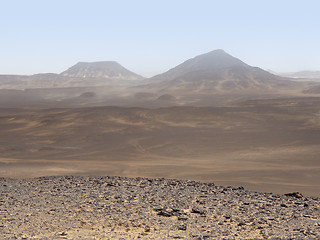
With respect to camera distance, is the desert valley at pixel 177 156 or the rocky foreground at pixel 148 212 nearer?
the rocky foreground at pixel 148 212

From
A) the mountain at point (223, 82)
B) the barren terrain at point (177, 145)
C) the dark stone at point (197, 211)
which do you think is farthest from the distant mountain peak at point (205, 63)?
the dark stone at point (197, 211)

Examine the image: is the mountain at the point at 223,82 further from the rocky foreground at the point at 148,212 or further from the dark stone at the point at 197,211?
the dark stone at the point at 197,211

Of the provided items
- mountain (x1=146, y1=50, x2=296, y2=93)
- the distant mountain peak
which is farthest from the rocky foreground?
the distant mountain peak

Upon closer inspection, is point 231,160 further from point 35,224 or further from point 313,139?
point 35,224

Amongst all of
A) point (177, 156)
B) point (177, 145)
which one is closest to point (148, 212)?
point (177, 156)

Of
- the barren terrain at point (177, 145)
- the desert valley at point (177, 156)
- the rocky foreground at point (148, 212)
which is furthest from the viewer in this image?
the barren terrain at point (177, 145)

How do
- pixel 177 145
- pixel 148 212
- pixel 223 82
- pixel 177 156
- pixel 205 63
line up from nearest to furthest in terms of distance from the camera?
pixel 148 212 → pixel 177 156 → pixel 177 145 → pixel 223 82 → pixel 205 63

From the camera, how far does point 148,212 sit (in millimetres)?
7762

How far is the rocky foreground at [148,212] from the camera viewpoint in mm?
6578

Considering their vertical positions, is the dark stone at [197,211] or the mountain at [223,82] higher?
the mountain at [223,82]

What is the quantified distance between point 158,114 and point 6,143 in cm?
1682

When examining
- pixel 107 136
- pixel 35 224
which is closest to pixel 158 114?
pixel 107 136

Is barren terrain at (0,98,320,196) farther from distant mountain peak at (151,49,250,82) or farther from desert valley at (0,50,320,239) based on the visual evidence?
distant mountain peak at (151,49,250,82)

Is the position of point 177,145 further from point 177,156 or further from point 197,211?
point 197,211
